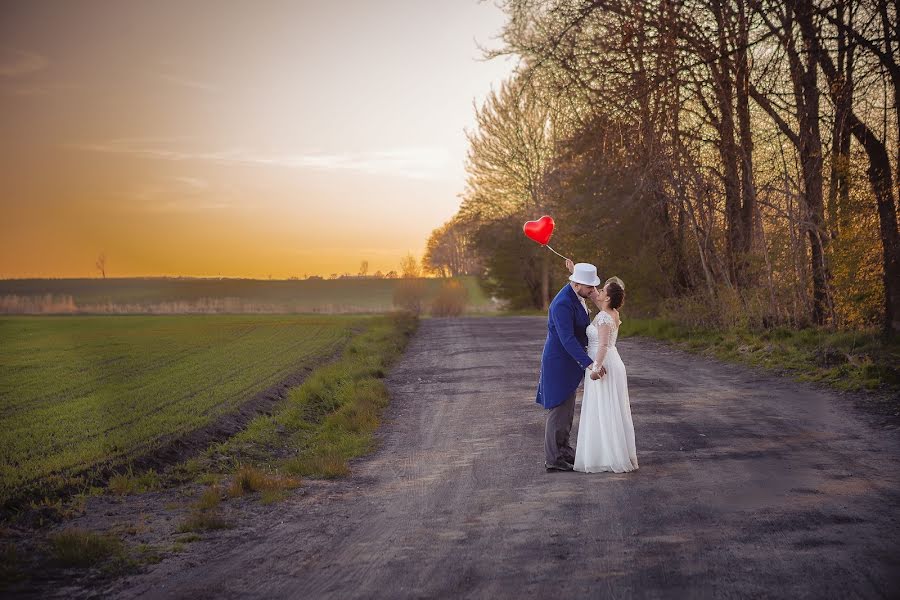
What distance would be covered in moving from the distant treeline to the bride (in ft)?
26.1

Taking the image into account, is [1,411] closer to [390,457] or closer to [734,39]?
[390,457]

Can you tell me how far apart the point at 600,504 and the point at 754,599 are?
2.35 meters

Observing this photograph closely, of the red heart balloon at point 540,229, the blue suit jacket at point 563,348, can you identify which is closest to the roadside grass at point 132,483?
the blue suit jacket at point 563,348

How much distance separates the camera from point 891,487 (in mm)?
7172

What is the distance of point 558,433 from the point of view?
28.2 feet

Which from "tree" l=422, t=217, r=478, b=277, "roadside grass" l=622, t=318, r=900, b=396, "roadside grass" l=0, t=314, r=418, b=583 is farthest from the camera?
"tree" l=422, t=217, r=478, b=277

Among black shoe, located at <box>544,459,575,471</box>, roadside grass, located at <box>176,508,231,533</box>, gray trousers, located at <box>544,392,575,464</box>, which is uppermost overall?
gray trousers, located at <box>544,392,575,464</box>

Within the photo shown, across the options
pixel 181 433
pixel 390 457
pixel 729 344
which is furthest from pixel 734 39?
pixel 181 433

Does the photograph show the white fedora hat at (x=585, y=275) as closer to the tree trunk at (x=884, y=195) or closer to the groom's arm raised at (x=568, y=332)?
the groom's arm raised at (x=568, y=332)

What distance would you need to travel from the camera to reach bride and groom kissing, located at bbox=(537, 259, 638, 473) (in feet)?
27.2

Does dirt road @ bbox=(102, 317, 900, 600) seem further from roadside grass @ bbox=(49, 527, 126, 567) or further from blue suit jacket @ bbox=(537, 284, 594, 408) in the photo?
blue suit jacket @ bbox=(537, 284, 594, 408)

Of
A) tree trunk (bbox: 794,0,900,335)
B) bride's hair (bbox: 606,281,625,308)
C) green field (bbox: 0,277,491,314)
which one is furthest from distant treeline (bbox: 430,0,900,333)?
green field (bbox: 0,277,491,314)

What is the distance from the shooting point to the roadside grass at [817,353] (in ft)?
43.2

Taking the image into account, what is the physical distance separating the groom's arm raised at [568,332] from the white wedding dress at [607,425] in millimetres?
164
